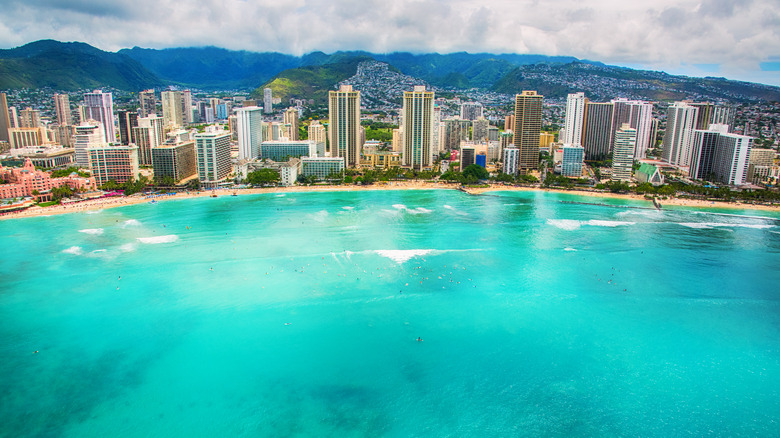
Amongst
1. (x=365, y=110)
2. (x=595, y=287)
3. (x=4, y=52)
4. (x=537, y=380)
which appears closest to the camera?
(x=537, y=380)

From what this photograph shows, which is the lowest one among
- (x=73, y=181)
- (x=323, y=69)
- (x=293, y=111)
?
(x=73, y=181)

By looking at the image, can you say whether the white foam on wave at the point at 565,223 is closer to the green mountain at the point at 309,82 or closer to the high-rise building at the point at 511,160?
the high-rise building at the point at 511,160

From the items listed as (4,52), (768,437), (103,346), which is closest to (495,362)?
(768,437)

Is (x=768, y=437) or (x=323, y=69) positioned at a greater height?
(x=323, y=69)

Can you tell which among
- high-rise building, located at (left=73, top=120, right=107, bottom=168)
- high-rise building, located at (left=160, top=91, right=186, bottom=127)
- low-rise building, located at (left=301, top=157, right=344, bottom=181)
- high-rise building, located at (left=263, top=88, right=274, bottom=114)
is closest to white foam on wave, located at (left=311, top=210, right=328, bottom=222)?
low-rise building, located at (left=301, top=157, right=344, bottom=181)

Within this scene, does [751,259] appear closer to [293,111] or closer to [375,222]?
[375,222]

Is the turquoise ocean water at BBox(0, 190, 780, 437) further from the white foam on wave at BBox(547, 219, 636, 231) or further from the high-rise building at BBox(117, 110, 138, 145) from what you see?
the high-rise building at BBox(117, 110, 138, 145)

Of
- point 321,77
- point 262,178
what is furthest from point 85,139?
point 321,77
